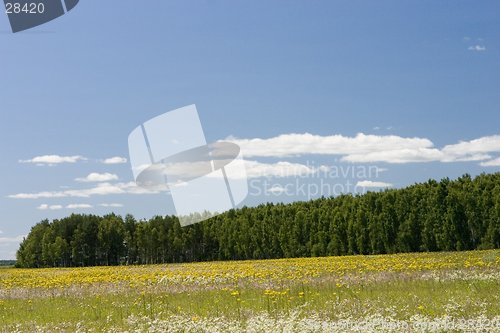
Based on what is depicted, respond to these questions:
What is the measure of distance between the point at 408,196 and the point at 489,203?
8.23 metres

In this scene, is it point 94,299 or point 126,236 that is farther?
point 126,236

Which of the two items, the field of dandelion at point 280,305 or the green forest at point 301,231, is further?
the green forest at point 301,231

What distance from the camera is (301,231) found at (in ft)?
193

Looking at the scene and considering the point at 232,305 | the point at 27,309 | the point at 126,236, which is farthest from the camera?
the point at 126,236

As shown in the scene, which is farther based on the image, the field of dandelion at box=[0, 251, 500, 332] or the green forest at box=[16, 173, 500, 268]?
the green forest at box=[16, 173, 500, 268]

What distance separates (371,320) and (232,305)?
4.68m

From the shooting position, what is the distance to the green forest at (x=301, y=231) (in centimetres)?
4447

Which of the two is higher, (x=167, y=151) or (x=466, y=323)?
(x=167, y=151)

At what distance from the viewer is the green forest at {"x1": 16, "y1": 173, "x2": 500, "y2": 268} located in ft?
146

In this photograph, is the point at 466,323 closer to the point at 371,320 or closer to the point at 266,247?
the point at 371,320

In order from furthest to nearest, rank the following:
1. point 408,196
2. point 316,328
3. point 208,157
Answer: point 408,196 < point 208,157 < point 316,328

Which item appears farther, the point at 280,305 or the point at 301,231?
the point at 301,231

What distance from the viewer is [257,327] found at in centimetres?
819

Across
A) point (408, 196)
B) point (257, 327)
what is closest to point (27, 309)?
point (257, 327)
